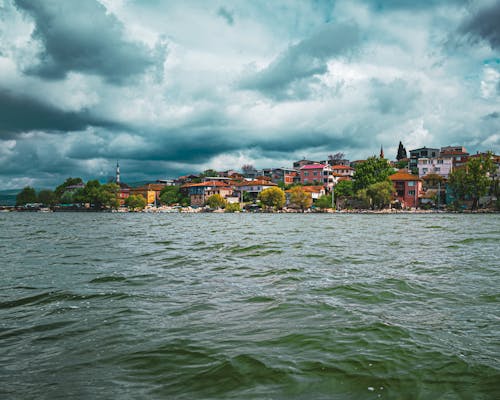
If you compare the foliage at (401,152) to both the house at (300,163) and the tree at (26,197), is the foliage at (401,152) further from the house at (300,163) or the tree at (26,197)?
the tree at (26,197)

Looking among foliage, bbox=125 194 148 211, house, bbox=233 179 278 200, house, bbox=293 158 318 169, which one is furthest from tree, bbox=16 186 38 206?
house, bbox=293 158 318 169

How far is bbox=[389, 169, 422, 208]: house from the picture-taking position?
78.8m

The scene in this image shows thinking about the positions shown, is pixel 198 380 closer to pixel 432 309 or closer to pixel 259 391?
pixel 259 391

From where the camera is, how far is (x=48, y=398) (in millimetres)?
3336

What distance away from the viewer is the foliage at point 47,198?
13299cm

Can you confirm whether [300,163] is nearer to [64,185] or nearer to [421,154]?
[421,154]

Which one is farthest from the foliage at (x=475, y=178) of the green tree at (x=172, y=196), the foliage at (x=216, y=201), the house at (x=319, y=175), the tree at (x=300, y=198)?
the green tree at (x=172, y=196)

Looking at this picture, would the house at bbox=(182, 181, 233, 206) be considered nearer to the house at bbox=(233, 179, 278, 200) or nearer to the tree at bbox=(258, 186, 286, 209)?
the house at bbox=(233, 179, 278, 200)

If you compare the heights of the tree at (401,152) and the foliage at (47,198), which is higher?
the tree at (401,152)

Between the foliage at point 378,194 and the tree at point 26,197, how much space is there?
11901 centimetres

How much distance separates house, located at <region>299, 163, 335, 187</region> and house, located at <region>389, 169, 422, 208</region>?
21.7 m

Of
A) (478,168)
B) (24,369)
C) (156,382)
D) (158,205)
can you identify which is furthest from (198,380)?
(158,205)

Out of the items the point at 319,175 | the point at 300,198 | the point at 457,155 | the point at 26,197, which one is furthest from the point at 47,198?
the point at 457,155

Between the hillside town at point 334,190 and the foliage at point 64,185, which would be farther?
the foliage at point 64,185
